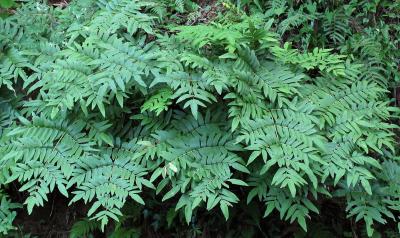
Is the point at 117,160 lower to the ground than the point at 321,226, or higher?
higher

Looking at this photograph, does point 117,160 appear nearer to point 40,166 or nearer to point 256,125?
point 40,166

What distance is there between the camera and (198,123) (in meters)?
3.68

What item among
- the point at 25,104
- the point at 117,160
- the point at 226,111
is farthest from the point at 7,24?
the point at 226,111

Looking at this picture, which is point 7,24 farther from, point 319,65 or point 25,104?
point 319,65

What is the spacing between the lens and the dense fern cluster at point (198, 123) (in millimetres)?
3367

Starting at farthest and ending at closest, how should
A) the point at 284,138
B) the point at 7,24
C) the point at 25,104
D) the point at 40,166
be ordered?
the point at 7,24 < the point at 25,104 < the point at 40,166 < the point at 284,138

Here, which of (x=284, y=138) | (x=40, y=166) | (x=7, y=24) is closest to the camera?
(x=284, y=138)

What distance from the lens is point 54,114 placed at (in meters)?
3.66

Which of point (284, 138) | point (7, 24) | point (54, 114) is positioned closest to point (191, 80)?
point (284, 138)

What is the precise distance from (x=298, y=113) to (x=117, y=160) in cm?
140

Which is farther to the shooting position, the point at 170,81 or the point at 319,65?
the point at 319,65

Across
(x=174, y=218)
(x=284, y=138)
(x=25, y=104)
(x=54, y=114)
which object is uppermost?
(x=284, y=138)

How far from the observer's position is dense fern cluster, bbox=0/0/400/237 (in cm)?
337

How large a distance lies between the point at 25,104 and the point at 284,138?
2223 mm
